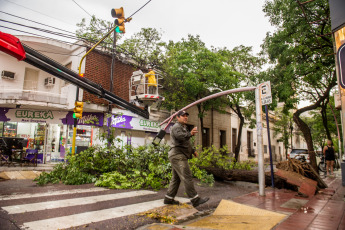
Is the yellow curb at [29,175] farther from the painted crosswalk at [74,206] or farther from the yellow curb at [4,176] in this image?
the painted crosswalk at [74,206]

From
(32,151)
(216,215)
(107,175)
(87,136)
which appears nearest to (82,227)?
(216,215)

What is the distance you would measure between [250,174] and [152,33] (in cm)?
1358

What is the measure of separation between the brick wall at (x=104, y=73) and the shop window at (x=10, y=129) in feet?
20.1

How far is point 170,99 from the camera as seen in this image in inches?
732

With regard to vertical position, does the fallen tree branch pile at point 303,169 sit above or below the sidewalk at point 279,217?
above

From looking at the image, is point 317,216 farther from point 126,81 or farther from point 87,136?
point 87,136

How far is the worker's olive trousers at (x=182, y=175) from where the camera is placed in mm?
4707

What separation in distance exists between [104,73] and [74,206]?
1316cm

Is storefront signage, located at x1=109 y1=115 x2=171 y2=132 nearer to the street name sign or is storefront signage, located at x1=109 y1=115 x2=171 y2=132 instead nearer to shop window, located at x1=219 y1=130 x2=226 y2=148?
shop window, located at x1=219 y1=130 x2=226 y2=148

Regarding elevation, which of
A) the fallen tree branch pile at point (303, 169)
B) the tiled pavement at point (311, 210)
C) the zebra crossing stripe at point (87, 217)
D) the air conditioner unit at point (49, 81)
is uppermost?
the air conditioner unit at point (49, 81)

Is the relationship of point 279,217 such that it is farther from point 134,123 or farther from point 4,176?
point 134,123

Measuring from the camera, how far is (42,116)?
1608 cm

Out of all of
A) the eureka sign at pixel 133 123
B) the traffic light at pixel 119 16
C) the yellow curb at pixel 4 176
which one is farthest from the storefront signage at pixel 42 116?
the traffic light at pixel 119 16

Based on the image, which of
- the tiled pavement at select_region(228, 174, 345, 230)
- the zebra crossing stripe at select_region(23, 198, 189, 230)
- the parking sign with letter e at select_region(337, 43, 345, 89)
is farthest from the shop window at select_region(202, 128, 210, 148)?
the parking sign with letter e at select_region(337, 43, 345, 89)
